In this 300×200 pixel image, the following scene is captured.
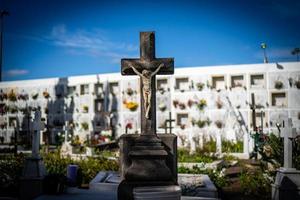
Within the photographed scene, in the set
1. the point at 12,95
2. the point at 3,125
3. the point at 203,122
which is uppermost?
the point at 12,95

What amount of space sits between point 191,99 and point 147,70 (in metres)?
15.8

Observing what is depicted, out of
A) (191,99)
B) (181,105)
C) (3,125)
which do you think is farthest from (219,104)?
(3,125)

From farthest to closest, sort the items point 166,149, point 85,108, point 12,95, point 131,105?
point 12,95
point 85,108
point 131,105
point 166,149

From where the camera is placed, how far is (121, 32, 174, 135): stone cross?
6078 mm

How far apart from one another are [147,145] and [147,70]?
1.46m

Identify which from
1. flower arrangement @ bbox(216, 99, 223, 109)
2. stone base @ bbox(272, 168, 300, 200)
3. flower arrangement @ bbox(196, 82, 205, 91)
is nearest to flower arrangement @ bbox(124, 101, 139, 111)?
flower arrangement @ bbox(196, 82, 205, 91)

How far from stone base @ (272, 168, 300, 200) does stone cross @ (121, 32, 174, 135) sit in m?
2.77

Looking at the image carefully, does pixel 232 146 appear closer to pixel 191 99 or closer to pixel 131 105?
pixel 191 99

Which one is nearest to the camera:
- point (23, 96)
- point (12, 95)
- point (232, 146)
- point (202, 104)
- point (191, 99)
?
point (232, 146)

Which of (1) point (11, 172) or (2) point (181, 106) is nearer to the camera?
(1) point (11, 172)

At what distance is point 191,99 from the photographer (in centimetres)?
2170

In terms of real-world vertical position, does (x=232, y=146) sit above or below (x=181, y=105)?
below

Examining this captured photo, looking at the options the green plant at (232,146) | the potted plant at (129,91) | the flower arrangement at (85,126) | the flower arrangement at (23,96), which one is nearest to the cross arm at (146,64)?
the green plant at (232,146)

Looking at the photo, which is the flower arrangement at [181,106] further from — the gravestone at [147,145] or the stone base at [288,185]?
the gravestone at [147,145]
